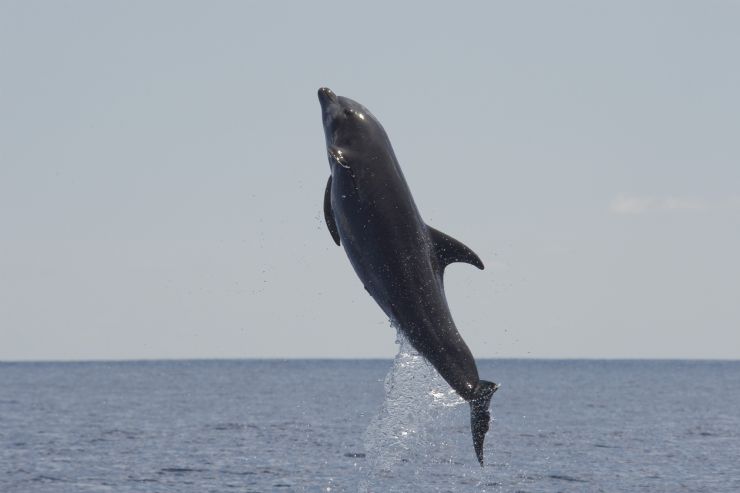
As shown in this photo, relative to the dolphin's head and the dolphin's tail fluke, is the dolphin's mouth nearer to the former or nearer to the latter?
the dolphin's head

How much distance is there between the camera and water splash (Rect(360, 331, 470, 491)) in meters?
18.9

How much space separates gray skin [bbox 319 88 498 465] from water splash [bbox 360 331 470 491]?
2.39 feet

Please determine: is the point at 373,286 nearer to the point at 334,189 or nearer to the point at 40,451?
the point at 334,189

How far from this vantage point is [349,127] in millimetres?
15391

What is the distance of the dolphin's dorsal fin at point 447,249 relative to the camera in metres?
15.3

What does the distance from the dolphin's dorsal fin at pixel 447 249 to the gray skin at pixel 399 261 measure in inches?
8.2

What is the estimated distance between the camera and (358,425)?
7662cm

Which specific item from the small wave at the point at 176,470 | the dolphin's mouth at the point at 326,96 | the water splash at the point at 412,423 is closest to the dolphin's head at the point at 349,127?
the dolphin's mouth at the point at 326,96

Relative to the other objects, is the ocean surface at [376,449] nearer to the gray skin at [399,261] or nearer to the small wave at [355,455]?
the small wave at [355,455]

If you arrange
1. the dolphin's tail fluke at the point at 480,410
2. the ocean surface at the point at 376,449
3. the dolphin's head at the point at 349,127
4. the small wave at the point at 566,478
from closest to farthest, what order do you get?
the dolphin's tail fluke at the point at 480,410
the dolphin's head at the point at 349,127
the ocean surface at the point at 376,449
the small wave at the point at 566,478

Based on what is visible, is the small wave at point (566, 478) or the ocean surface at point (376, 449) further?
the small wave at point (566, 478)

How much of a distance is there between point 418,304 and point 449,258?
93cm

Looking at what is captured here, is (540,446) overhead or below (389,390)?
overhead

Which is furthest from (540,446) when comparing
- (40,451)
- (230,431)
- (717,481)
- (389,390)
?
(389,390)
